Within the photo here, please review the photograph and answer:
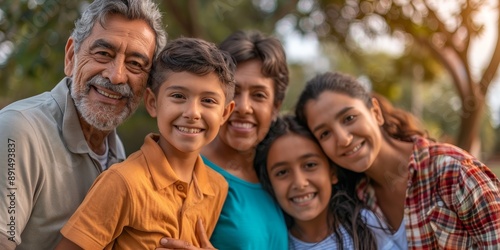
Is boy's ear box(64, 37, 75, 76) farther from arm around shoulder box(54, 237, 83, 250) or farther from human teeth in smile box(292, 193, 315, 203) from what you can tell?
human teeth in smile box(292, 193, 315, 203)

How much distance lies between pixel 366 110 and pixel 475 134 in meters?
4.13

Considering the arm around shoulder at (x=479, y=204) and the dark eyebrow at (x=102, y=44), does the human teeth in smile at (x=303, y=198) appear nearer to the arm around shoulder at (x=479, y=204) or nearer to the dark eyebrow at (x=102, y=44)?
the arm around shoulder at (x=479, y=204)

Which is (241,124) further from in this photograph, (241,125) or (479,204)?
(479,204)

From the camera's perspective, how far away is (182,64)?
8.31 feet

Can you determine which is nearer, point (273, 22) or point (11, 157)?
point (11, 157)

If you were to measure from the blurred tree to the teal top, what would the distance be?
12.3 ft

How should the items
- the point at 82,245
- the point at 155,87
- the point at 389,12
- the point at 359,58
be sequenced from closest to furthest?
the point at 82,245 → the point at 155,87 → the point at 389,12 → the point at 359,58

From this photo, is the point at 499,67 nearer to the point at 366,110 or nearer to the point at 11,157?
the point at 366,110

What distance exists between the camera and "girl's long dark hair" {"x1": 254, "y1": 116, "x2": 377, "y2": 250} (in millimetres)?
3084

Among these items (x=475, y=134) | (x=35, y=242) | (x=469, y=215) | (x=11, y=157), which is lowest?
(x=35, y=242)

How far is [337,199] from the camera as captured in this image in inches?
129

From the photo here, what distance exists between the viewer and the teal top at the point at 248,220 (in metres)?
2.82

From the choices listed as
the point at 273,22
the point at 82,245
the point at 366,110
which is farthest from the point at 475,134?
the point at 82,245

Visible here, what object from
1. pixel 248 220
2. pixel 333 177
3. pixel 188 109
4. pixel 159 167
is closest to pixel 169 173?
pixel 159 167
